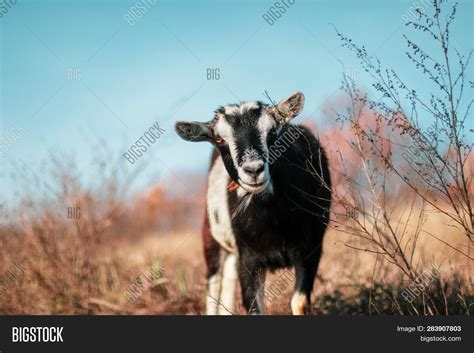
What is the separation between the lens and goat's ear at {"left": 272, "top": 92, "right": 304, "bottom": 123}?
689 cm

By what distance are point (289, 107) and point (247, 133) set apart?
713 mm

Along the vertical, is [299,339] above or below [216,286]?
below

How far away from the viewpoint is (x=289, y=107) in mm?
6938

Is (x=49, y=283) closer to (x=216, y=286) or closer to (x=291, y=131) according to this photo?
(x=216, y=286)

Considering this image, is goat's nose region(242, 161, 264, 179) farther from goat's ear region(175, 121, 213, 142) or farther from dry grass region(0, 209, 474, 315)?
dry grass region(0, 209, 474, 315)

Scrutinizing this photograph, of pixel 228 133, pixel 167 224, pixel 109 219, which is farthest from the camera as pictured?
pixel 167 224

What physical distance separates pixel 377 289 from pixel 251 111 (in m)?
2.99

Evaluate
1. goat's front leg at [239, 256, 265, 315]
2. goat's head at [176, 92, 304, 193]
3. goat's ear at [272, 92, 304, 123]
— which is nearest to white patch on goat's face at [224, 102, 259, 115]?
goat's head at [176, 92, 304, 193]

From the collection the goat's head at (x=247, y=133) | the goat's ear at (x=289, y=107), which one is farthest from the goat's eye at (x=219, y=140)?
the goat's ear at (x=289, y=107)

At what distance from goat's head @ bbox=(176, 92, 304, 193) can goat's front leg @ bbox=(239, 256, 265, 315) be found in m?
1.16

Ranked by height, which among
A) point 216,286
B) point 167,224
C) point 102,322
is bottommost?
point 102,322

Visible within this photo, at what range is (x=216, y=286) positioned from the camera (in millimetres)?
9297

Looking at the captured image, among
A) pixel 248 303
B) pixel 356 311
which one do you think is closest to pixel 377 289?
pixel 356 311

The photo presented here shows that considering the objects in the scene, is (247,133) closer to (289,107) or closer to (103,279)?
(289,107)
